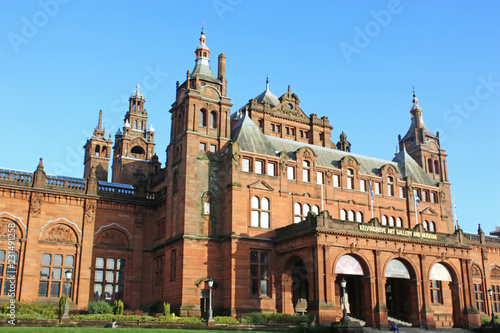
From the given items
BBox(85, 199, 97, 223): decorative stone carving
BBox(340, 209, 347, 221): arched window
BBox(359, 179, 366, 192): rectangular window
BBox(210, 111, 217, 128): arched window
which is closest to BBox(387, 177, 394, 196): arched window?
BBox(359, 179, 366, 192): rectangular window

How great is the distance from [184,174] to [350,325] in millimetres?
21373

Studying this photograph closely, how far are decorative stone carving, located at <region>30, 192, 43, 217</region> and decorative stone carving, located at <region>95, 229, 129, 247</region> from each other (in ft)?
21.7

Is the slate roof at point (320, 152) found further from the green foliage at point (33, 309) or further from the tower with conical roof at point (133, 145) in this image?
the green foliage at point (33, 309)

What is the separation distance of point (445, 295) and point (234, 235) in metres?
24.9

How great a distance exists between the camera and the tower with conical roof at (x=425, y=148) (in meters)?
69.6

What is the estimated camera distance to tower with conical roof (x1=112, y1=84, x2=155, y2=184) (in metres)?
73.9

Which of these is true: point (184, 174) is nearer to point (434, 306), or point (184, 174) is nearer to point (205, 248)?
point (205, 248)

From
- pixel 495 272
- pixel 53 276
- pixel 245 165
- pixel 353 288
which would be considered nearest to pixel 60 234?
pixel 53 276

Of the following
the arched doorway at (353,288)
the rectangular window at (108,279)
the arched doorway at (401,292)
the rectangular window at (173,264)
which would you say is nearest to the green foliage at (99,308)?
the rectangular window at (108,279)

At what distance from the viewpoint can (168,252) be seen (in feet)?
173

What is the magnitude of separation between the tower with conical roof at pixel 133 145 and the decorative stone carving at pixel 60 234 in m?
17.7

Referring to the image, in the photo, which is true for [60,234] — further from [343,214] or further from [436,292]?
[436,292]

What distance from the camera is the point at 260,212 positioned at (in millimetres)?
52844

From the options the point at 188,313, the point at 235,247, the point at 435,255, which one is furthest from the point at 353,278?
the point at 188,313
